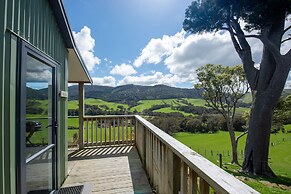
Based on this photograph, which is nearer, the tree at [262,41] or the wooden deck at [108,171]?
the wooden deck at [108,171]

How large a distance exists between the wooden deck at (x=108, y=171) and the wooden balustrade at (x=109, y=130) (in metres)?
0.57

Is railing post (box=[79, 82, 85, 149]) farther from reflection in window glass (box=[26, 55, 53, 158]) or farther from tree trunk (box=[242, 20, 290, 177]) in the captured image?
tree trunk (box=[242, 20, 290, 177])

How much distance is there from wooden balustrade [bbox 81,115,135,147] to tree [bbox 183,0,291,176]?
19.1 ft

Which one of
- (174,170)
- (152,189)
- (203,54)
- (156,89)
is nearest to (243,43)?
(152,189)

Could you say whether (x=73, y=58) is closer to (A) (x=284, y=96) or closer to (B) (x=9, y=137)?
(B) (x=9, y=137)

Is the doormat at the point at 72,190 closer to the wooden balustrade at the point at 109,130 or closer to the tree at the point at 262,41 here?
the wooden balustrade at the point at 109,130

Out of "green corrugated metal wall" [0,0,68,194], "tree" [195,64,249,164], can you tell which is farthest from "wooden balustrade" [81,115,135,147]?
"tree" [195,64,249,164]

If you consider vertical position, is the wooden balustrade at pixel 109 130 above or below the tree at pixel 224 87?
below

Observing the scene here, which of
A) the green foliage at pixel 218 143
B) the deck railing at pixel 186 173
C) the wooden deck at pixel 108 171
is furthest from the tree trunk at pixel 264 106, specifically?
the green foliage at pixel 218 143

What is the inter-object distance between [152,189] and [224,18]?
339 inches

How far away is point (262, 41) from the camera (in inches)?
332

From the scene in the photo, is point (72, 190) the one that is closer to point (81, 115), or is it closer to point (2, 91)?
point (2, 91)

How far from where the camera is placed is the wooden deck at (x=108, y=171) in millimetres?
3350

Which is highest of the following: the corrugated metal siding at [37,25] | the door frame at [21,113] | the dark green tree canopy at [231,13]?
the dark green tree canopy at [231,13]
